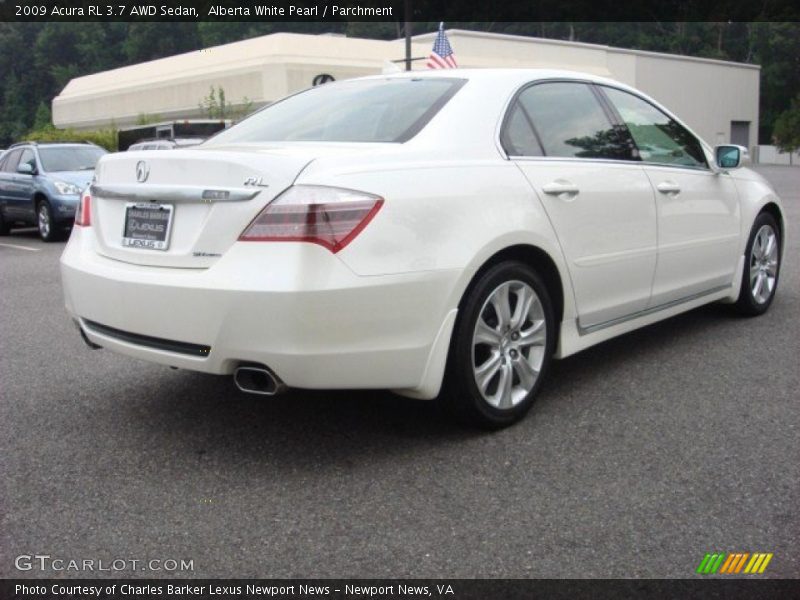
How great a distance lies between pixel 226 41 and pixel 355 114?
7630 cm

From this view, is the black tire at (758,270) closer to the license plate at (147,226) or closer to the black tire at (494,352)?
the black tire at (494,352)

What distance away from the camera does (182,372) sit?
4.91 m

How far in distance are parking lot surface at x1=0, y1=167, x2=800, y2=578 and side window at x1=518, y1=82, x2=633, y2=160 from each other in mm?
Result: 1210

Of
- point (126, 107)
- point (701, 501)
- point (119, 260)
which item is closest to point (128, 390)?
point (119, 260)

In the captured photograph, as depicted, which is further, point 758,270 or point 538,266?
point 758,270

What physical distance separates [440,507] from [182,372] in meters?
2.25

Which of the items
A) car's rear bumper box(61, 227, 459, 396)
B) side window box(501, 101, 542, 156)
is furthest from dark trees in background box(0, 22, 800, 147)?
car's rear bumper box(61, 227, 459, 396)

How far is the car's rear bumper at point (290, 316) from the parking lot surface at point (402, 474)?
439mm

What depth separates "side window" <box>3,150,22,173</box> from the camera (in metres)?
14.9

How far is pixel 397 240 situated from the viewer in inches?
131

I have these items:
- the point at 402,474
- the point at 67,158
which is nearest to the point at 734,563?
the point at 402,474
